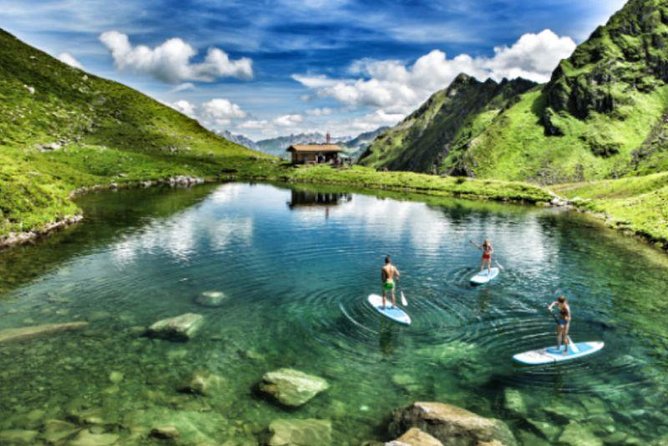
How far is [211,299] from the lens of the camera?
33656mm

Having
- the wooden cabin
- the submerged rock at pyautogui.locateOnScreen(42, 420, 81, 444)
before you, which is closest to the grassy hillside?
the submerged rock at pyautogui.locateOnScreen(42, 420, 81, 444)

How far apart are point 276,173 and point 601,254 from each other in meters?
128

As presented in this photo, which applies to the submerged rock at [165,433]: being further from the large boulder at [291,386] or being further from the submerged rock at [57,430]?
the large boulder at [291,386]

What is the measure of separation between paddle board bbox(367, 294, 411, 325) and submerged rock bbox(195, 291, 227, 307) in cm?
1154

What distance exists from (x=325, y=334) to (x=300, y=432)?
9802 mm

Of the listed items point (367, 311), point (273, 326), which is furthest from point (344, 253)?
point (273, 326)

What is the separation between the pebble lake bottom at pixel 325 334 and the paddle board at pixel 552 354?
47cm

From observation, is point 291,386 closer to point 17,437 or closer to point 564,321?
point 17,437

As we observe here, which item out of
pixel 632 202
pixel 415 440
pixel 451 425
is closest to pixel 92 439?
pixel 415 440

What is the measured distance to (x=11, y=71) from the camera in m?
167

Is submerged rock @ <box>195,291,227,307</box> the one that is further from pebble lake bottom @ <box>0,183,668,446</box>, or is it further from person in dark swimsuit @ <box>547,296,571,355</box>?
person in dark swimsuit @ <box>547,296,571,355</box>

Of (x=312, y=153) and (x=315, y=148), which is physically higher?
(x=315, y=148)

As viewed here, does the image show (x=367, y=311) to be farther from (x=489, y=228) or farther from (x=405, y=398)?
(x=489, y=228)

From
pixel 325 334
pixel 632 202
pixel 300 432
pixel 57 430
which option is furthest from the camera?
pixel 632 202
